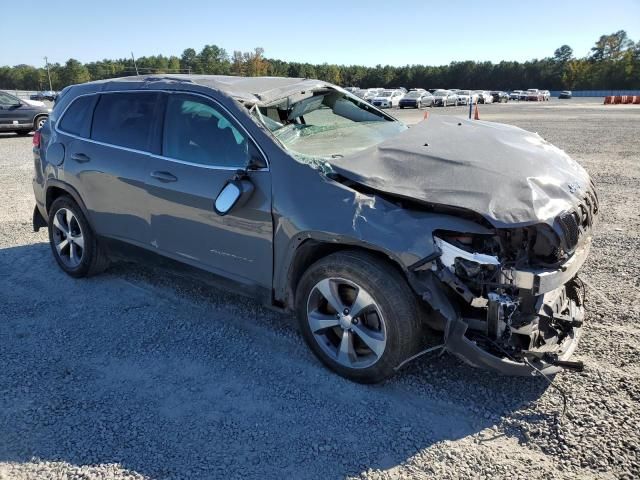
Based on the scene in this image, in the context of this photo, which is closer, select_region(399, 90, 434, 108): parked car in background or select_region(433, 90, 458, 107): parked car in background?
select_region(399, 90, 434, 108): parked car in background

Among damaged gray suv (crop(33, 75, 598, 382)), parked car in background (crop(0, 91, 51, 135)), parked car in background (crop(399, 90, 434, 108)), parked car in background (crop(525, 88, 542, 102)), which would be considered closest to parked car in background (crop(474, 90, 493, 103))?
parked car in background (crop(399, 90, 434, 108))

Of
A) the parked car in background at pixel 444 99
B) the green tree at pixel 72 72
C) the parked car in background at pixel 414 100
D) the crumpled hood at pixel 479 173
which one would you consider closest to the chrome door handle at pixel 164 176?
the crumpled hood at pixel 479 173

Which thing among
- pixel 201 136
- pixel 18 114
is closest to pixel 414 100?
pixel 18 114

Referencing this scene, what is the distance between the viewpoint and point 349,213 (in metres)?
2.99

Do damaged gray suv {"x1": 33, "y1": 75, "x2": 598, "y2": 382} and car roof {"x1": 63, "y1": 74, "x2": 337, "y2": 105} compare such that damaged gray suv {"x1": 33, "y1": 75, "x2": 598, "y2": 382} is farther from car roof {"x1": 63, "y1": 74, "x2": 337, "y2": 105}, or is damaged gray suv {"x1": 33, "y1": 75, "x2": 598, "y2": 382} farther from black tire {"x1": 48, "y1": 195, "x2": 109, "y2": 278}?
black tire {"x1": 48, "y1": 195, "x2": 109, "y2": 278}

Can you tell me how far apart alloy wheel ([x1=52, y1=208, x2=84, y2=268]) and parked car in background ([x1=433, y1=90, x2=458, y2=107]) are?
1893 inches

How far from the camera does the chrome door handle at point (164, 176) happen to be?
3830 millimetres

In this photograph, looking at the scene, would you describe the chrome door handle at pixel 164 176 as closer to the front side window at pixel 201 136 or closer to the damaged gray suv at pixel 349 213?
the damaged gray suv at pixel 349 213

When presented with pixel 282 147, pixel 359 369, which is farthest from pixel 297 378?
pixel 282 147

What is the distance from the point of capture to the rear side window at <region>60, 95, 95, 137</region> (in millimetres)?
4727

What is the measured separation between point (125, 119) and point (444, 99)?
4946 centimetres

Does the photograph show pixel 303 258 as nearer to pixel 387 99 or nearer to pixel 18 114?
pixel 18 114

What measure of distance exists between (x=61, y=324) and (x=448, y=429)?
311cm

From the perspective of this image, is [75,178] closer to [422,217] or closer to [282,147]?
[282,147]
